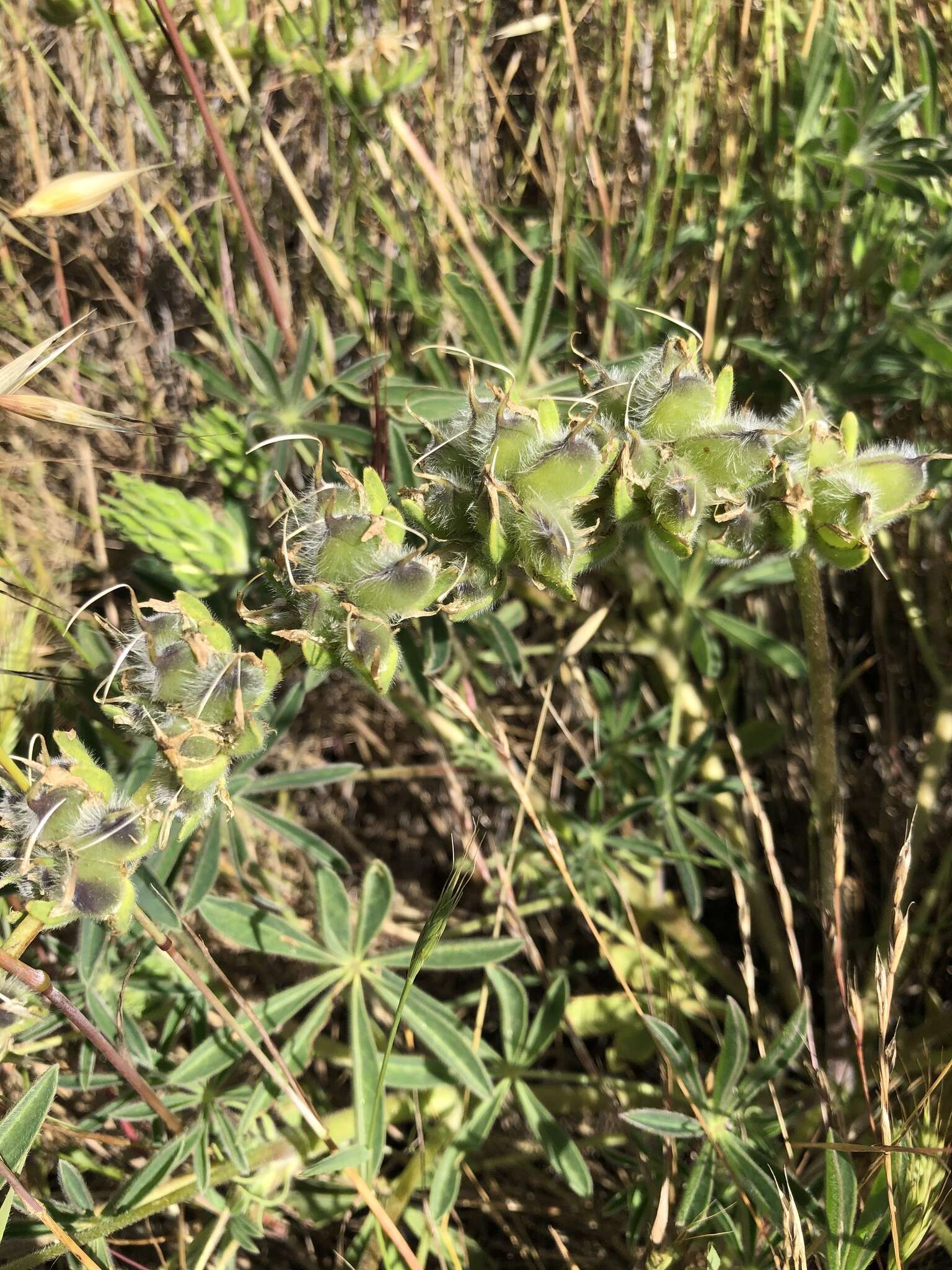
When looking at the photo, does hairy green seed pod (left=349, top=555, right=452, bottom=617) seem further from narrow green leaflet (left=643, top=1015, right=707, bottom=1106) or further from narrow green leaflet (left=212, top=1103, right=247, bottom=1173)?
narrow green leaflet (left=212, top=1103, right=247, bottom=1173)

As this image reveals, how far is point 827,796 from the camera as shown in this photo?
1.92m

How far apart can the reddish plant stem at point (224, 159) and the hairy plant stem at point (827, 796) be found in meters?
1.25

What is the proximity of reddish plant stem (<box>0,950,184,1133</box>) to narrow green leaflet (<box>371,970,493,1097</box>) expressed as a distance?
45 centimetres

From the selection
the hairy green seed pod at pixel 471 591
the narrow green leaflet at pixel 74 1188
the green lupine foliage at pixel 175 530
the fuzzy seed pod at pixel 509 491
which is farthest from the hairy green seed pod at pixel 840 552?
the narrow green leaflet at pixel 74 1188

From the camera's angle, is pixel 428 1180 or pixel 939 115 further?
pixel 939 115

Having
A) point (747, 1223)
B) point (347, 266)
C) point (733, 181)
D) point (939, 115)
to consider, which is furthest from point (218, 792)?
point (939, 115)

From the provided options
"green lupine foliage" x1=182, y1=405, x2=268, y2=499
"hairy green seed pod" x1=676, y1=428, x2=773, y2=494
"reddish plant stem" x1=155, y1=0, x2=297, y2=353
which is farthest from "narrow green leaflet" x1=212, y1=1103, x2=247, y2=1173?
"reddish plant stem" x1=155, y1=0, x2=297, y2=353

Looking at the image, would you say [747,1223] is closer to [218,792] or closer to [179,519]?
[218,792]

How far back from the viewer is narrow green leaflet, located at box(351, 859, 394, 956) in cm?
196

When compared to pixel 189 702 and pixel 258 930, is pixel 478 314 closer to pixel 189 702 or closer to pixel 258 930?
pixel 189 702

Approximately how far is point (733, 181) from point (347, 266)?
38.2 inches

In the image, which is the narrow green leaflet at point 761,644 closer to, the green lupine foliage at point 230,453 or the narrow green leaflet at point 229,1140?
the green lupine foliage at point 230,453

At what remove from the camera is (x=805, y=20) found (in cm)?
246

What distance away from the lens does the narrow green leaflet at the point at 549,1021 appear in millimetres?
2014
